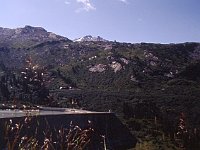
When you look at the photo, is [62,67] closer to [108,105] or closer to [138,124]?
[108,105]

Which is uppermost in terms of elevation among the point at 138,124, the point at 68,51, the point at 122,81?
the point at 68,51

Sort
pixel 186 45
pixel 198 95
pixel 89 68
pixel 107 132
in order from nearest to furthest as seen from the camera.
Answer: pixel 107 132, pixel 198 95, pixel 89 68, pixel 186 45

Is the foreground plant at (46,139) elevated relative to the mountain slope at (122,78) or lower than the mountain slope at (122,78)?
lower

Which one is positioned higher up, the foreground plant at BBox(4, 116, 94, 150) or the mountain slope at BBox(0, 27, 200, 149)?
the mountain slope at BBox(0, 27, 200, 149)

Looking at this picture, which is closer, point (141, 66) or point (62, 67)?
point (141, 66)

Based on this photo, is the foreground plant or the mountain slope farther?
the mountain slope

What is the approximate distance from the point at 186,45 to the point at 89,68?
147ft

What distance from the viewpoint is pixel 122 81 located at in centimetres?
10338

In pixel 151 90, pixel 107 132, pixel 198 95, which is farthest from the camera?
pixel 151 90

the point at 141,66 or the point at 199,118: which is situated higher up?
the point at 141,66

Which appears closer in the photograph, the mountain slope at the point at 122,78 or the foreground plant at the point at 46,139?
the foreground plant at the point at 46,139

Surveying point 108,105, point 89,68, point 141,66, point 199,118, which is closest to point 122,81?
point 141,66

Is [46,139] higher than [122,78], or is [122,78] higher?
[122,78]

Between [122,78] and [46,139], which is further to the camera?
[122,78]
